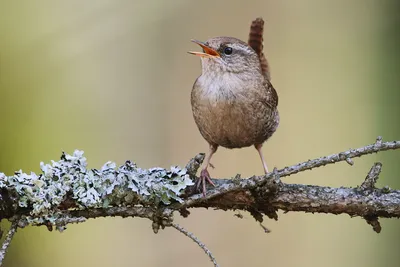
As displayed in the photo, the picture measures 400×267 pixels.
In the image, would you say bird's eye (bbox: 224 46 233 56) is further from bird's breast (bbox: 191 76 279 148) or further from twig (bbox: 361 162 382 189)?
twig (bbox: 361 162 382 189)

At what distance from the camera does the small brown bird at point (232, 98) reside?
3.26 meters

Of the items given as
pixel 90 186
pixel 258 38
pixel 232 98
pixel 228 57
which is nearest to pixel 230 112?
pixel 232 98

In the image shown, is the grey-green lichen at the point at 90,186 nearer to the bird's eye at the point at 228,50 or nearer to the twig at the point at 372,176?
the twig at the point at 372,176

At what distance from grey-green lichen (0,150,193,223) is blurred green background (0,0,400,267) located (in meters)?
0.91

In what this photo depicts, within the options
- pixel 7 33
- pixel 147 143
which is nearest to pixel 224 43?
pixel 147 143

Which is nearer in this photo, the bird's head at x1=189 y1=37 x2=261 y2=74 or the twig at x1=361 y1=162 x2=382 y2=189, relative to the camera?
the twig at x1=361 y1=162 x2=382 y2=189

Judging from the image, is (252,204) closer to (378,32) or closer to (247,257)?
(247,257)

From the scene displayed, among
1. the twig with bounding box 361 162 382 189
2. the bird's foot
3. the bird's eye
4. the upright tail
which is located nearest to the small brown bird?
the bird's eye

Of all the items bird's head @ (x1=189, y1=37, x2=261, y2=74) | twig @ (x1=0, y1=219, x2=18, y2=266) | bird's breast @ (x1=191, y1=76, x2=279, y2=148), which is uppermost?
bird's head @ (x1=189, y1=37, x2=261, y2=74)

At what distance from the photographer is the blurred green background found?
3832mm

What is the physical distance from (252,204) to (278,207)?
0.37 feet

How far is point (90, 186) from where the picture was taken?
2.56 m

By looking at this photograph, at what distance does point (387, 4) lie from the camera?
4.14 meters

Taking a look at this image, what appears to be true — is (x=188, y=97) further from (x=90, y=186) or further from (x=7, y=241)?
(x=7, y=241)
